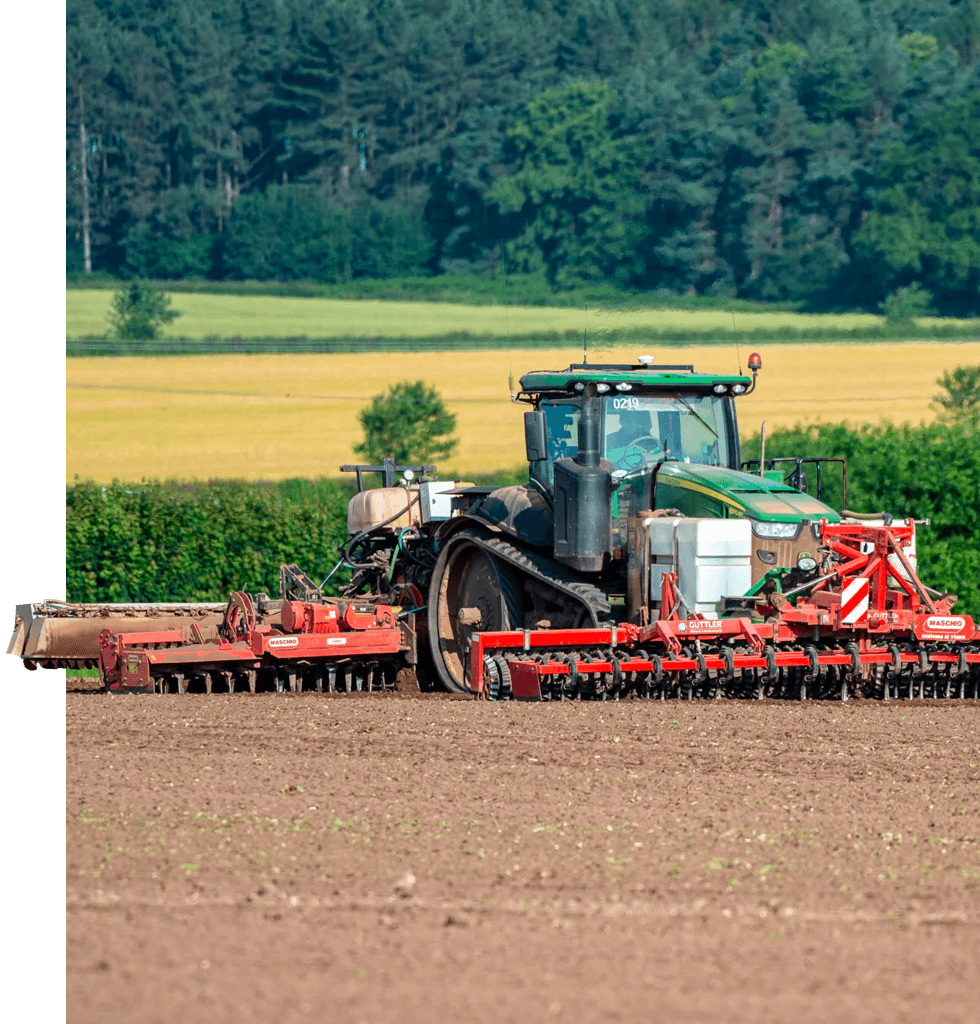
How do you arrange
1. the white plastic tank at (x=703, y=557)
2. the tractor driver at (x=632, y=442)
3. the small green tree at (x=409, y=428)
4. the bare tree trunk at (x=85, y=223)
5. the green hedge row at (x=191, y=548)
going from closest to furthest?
the white plastic tank at (x=703, y=557)
the tractor driver at (x=632, y=442)
the green hedge row at (x=191, y=548)
the small green tree at (x=409, y=428)
the bare tree trunk at (x=85, y=223)

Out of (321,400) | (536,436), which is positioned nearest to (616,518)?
(536,436)

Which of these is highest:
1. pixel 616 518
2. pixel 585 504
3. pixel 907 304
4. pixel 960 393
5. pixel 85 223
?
pixel 85 223

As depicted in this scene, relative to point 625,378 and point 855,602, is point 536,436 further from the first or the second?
point 855,602

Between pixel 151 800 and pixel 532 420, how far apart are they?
547cm

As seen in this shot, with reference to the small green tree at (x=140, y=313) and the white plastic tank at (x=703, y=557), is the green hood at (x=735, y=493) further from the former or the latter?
the small green tree at (x=140, y=313)

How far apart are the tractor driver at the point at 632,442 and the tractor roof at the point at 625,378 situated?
255 millimetres

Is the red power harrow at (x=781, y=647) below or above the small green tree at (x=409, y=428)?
below

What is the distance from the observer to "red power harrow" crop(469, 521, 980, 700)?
40.3ft

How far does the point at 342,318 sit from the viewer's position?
185 feet

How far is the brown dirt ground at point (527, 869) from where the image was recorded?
5.54 m

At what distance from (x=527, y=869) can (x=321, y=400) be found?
40.9 metres

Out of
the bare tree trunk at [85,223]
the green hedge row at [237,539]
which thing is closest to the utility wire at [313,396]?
the bare tree trunk at [85,223]

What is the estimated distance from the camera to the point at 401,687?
14.8m

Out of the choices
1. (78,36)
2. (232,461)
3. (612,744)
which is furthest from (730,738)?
(78,36)
